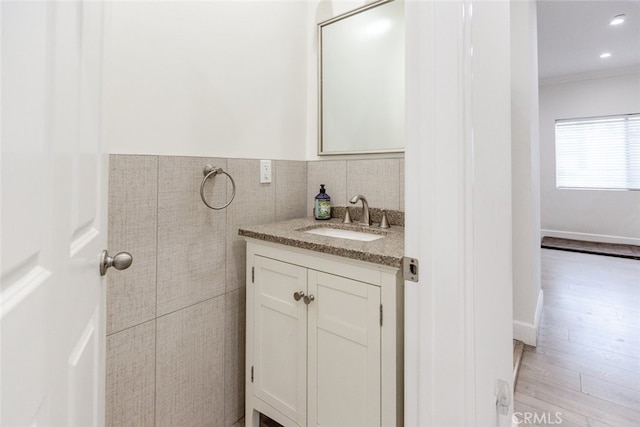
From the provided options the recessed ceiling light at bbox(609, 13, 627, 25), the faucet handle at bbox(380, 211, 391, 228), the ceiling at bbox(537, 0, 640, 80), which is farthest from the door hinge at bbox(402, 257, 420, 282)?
the recessed ceiling light at bbox(609, 13, 627, 25)

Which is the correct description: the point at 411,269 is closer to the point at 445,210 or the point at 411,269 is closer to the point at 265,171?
the point at 445,210

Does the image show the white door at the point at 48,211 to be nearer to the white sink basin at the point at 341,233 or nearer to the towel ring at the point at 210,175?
the towel ring at the point at 210,175

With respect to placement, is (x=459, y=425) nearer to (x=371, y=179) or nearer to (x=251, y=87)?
(x=371, y=179)

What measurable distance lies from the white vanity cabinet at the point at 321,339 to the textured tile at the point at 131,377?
1.27 ft

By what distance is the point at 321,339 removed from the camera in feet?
Answer: 3.91

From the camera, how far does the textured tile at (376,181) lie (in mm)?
1612

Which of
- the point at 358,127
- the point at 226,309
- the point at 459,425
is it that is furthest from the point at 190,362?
the point at 358,127

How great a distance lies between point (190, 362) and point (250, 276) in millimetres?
428

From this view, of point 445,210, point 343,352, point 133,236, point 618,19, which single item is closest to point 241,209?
point 133,236

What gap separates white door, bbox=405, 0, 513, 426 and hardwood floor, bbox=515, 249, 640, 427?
3.73 feet

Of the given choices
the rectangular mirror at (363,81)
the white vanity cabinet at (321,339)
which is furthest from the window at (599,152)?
the white vanity cabinet at (321,339)

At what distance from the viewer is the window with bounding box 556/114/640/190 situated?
16.2 feet

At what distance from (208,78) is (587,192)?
6127 mm

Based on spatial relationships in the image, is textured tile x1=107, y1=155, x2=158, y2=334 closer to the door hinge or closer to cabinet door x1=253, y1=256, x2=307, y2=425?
cabinet door x1=253, y1=256, x2=307, y2=425
